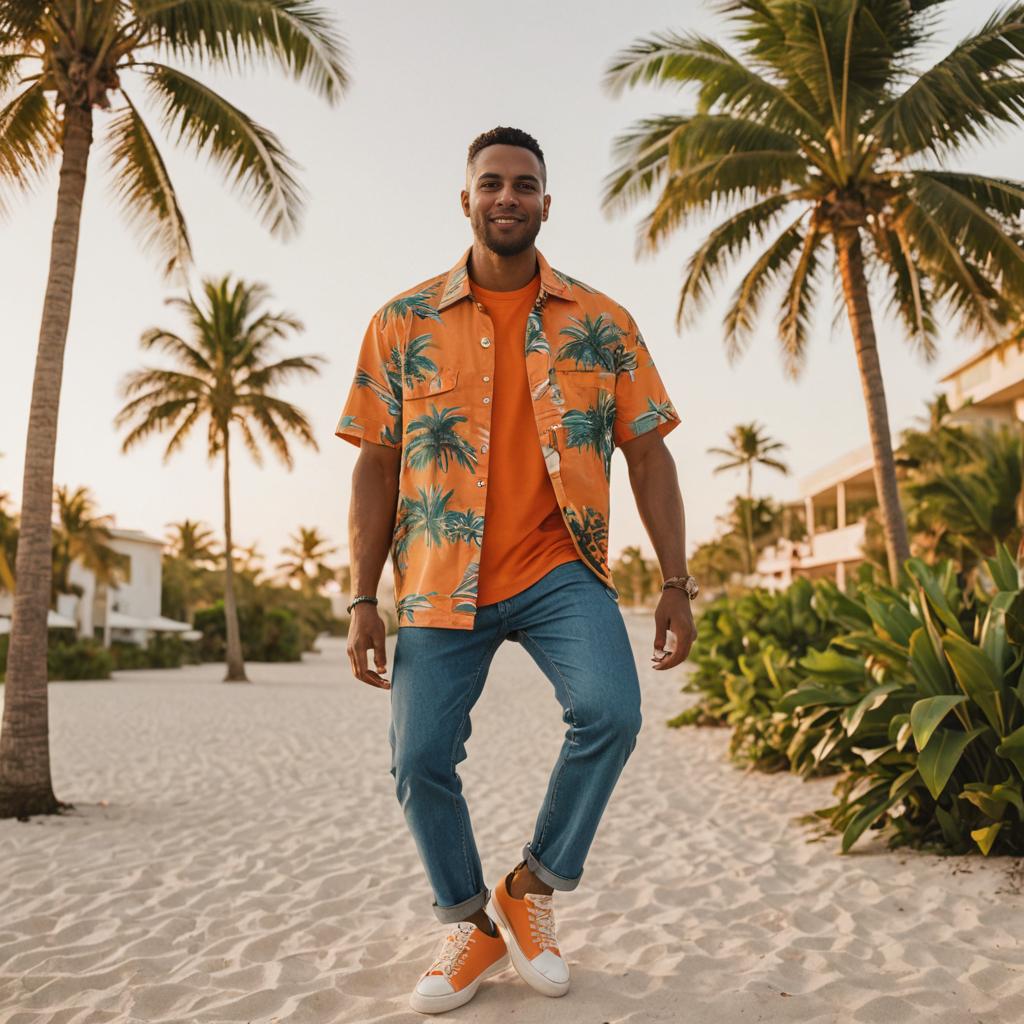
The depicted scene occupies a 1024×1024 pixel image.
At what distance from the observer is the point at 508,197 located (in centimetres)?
279

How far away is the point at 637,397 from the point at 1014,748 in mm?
2602

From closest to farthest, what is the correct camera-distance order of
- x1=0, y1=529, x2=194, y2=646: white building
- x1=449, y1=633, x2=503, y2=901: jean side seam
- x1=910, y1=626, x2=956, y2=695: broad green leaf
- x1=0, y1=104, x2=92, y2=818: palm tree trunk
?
→ 1. x1=449, y1=633, x2=503, y2=901: jean side seam
2. x1=910, y1=626, x2=956, y2=695: broad green leaf
3. x1=0, y1=104, x2=92, y2=818: palm tree trunk
4. x1=0, y1=529, x2=194, y2=646: white building

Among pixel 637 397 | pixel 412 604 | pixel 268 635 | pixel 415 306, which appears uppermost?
Result: pixel 415 306

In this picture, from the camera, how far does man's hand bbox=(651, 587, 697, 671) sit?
2.77 metres

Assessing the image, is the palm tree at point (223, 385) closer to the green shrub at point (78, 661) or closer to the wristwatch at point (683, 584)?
the green shrub at point (78, 661)

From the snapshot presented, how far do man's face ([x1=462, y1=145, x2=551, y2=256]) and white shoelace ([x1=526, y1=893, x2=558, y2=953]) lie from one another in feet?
6.30

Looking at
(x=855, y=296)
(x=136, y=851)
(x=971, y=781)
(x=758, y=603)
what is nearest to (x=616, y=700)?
(x=971, y=781)

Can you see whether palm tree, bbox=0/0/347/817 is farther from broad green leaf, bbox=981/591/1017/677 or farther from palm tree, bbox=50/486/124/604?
palm tree, bbox=50/486/124/604

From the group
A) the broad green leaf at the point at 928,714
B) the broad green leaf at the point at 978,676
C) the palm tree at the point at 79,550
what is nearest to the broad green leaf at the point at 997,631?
the broad green leaf at the point at 978,676

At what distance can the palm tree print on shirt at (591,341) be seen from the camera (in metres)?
2.85

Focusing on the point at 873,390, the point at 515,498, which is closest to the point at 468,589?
the point at 515,498

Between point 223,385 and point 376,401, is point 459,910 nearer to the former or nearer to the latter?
point 376,401

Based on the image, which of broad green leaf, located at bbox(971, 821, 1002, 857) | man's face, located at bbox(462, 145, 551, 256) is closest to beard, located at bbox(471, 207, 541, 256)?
man's face, located at bbox(462, 145, 551, 256)

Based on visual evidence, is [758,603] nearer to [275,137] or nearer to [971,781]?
[971,781]
